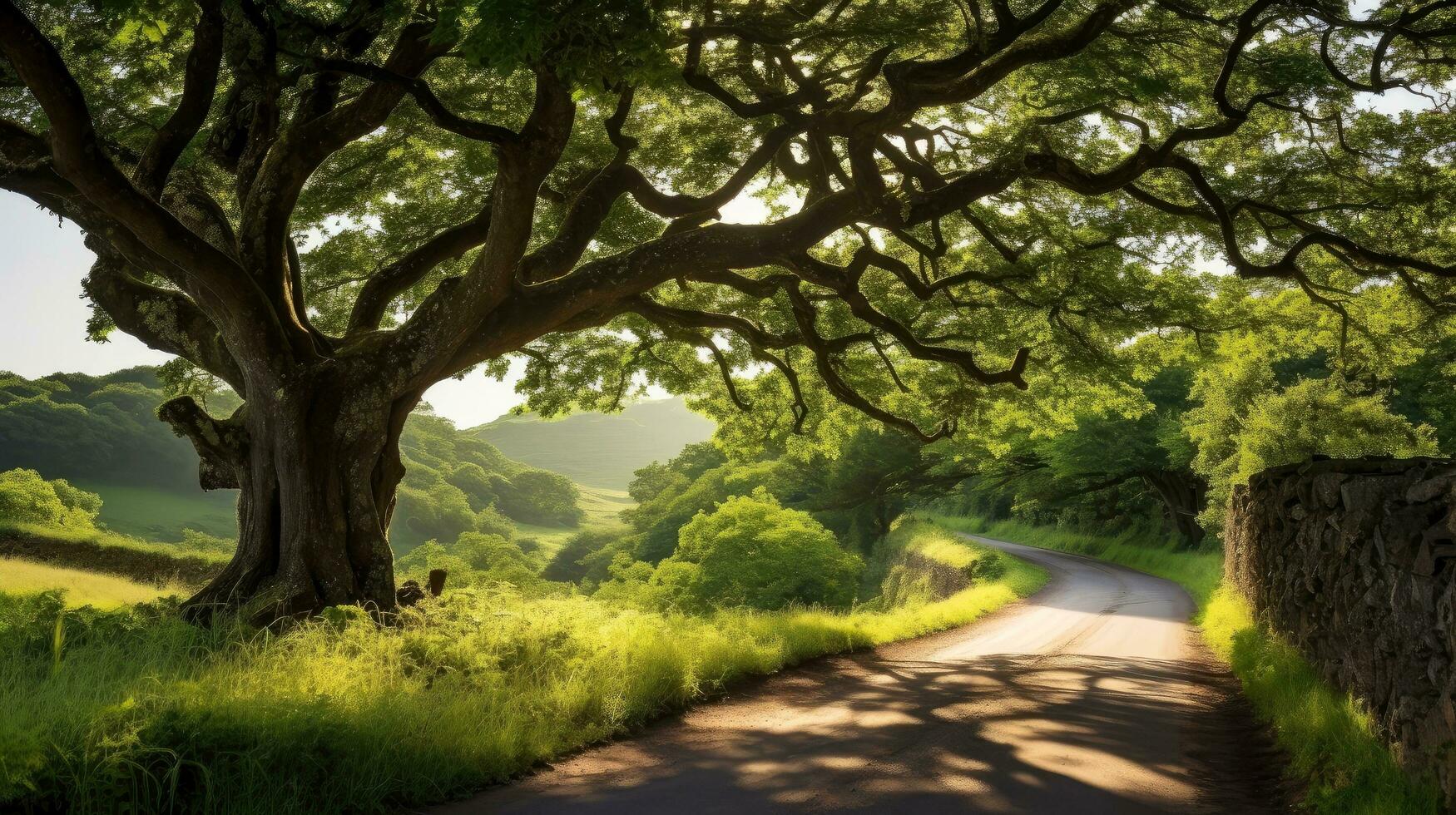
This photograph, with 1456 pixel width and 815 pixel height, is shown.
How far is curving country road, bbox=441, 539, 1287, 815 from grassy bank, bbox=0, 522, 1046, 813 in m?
0.38

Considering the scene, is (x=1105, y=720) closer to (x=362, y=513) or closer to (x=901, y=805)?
(x=901, y=805)

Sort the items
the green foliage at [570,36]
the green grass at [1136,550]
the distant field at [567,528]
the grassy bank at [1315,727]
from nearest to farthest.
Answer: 1. the grassy bank at [1315,727]
2. the green foliage at [570,36]
3. the green grass at [1136,550]
4. the distant field at [567,528]

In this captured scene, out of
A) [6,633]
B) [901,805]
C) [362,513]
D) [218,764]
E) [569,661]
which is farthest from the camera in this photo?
[362,513]

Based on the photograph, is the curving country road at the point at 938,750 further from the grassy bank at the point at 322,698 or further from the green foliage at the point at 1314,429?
the green foliage at the point at 1314,429

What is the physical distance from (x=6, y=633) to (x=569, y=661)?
416cm

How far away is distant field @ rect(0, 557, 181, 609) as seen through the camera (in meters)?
14.8

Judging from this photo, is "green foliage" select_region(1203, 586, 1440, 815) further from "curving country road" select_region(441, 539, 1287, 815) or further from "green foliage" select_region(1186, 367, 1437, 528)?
"green foliage" select_region(1186, 367, 1437, 528)

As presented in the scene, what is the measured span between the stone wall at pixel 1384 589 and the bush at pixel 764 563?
20717 millimetres

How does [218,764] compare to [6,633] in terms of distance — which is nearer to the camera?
[218,764]

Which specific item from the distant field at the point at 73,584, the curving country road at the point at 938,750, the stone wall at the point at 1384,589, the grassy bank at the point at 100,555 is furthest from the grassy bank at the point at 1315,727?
the grassy bank at the point at 100,555

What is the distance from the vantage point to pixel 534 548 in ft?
312

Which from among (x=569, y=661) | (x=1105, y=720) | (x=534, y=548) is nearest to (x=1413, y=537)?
(x=1105, y=720)

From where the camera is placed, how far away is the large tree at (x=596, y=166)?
8680 mm

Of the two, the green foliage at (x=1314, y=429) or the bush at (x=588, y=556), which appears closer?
the green foliage at (x=1314, y=429)
